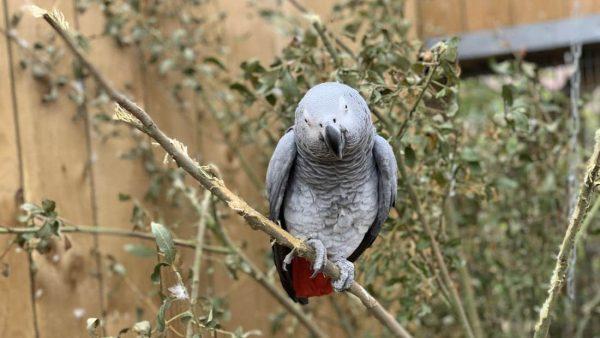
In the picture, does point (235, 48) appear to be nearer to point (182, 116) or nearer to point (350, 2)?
point (182, 116)

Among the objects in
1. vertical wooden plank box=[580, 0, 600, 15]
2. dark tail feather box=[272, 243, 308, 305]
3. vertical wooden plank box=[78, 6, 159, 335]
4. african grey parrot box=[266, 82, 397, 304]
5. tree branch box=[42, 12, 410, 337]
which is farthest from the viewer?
vertical wooden plank box=[580, 0, 600, 15]

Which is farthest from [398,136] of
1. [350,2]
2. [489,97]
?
[489,97]

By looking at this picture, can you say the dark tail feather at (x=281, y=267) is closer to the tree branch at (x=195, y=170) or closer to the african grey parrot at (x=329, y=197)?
the african grey parrot at (x=329, y=197)

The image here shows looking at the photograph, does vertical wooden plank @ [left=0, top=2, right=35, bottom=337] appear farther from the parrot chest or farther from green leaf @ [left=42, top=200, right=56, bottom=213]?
the parrot chest

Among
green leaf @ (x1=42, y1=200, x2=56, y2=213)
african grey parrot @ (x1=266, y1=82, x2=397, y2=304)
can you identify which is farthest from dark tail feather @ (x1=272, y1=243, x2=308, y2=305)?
green leaf @ (x1=42, y1=200, x2=56, y2=213)

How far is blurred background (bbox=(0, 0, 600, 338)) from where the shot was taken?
3.53 ft

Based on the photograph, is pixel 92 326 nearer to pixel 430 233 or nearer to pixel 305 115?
pixel 305 115

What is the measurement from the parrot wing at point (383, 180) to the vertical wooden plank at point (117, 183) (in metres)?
0.54

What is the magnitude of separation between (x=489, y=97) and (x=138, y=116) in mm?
1692

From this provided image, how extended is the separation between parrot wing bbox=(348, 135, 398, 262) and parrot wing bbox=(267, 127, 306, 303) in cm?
12

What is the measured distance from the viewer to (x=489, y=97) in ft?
7.02

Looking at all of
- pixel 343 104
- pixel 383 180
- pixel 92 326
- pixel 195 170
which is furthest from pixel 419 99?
pixel 92 326

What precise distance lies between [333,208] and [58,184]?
23.8 inches

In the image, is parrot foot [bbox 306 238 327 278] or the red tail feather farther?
the red tail feather
